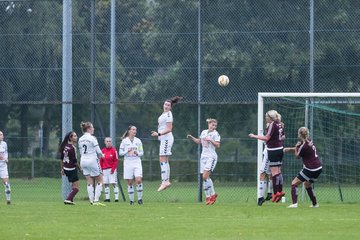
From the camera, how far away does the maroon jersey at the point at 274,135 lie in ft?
69.6

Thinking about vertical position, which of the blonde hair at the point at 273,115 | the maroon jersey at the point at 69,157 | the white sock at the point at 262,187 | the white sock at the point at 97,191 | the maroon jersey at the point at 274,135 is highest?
the blonde hair at the point at 273,115

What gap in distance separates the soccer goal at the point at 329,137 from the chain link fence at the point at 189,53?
1.43 feet

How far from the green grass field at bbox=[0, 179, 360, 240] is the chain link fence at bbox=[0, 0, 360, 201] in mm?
4371

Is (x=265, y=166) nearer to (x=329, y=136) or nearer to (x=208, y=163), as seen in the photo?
(x=208, y=163)

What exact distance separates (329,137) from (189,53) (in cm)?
429

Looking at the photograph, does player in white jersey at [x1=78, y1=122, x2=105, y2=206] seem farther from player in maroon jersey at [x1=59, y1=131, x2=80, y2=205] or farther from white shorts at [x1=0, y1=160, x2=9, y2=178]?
white shorts at [x1=0, y1=160, x2=9, y2=178]

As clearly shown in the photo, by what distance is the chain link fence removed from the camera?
2552 cm

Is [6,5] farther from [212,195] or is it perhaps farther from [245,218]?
[245,218]

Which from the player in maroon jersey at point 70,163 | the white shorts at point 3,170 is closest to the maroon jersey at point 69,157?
the player in maroon jersey at point 70,163

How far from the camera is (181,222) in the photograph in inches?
653

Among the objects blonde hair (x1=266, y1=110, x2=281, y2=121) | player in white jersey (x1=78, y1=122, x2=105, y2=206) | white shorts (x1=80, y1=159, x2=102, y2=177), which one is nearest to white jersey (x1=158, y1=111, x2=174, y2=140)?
player in white jersey (x1=78, y1=122, x2=105, y2=206)

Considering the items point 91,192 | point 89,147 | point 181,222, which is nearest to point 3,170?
point 91,192

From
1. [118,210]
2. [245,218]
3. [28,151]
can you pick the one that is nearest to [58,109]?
[28,151]

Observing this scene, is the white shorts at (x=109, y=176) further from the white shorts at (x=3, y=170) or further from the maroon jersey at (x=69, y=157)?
the maroon jersey at (x=69, y=157)
